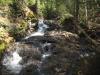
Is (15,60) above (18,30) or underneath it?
underneath

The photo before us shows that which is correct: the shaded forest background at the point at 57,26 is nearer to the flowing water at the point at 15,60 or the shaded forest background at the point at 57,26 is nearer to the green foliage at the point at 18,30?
the green foliage at the point at 18,30

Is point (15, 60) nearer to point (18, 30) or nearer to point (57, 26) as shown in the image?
point (18, 30)

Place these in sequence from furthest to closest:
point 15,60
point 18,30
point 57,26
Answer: point 57,26, point 18,30, point 15,60

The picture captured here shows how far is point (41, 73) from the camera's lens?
1507cm

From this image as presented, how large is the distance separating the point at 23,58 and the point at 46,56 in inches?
74.9

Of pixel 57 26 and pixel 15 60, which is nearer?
pixel 15 60

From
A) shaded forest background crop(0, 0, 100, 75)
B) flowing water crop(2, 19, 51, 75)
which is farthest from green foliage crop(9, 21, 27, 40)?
flowing water crop(2, 19, 51, 75)

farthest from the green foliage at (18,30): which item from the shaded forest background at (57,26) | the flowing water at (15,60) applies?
the flowing water at (15,60)

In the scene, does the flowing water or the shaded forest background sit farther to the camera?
the shaded forest background

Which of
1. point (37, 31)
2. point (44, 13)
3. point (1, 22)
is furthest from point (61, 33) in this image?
point (44, 13)

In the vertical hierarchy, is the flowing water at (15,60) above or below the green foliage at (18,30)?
below

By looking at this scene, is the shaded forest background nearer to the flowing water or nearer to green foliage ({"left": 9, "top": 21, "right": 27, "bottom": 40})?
green foliage ({"left": 9, "top": 21, "right": 27, "bottom": 40})

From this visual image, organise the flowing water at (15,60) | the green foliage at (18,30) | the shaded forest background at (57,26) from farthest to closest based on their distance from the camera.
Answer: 1. the green foliage at (18,30)
2. the shaded forest background at (57,26)
3. the flowing water at (15,60)

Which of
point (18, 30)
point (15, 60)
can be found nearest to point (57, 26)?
point (18, 30)
